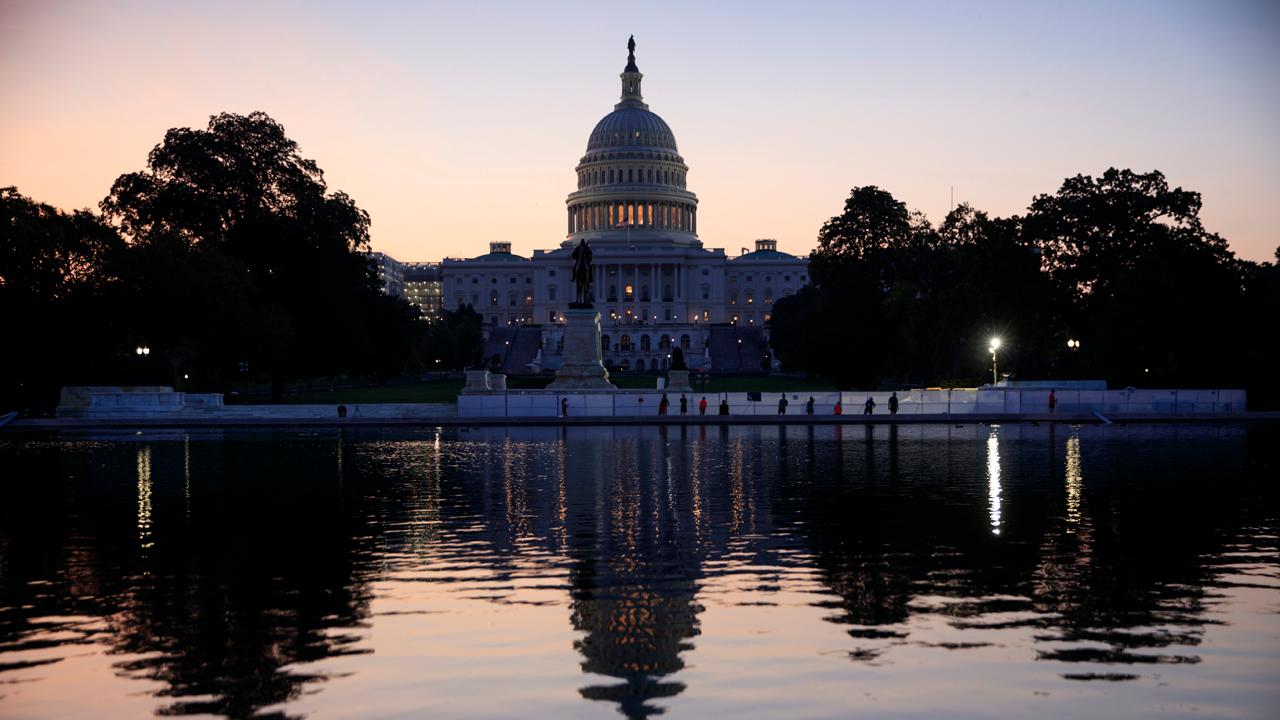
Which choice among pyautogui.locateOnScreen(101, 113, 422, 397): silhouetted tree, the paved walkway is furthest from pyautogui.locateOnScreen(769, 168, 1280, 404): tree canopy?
pyautogui.locateOnScreen(101, 113, 422, 397): silhouetted tree

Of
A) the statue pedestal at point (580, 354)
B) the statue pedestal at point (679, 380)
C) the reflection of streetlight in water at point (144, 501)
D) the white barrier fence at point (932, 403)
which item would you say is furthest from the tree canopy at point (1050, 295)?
the reflection of streetlight in water at point (144, 501)

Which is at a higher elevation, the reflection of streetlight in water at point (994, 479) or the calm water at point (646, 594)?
the reflection of streetlight in water at point (994, 479)

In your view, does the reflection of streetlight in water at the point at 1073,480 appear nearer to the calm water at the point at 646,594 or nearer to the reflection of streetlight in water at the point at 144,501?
the calm water at the point at 646,594

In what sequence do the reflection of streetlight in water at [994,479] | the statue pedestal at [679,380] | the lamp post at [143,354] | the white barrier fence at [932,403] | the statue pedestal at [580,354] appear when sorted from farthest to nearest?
the lamp post at [143,354], the statue pedestal at [679,380], the statue pedestal at [580,354], the white barrier fence at [932,403], the reflection of streetlight in water at [994,479]

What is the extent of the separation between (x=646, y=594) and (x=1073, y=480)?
15868mm

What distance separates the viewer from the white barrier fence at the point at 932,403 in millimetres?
58000

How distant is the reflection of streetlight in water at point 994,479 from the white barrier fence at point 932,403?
524 inches

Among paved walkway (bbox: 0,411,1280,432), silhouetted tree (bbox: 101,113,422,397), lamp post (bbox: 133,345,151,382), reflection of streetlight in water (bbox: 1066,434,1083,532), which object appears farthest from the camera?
silhouetted tree (bbox: 101,113,422,397)

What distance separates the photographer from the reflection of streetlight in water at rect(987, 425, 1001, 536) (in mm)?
20469

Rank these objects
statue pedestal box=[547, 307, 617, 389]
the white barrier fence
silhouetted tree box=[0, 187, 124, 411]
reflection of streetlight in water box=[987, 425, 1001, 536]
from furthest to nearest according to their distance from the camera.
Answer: statue pedestal box=[547, 307, 617, 389], silhouetted tree box=[0, 187, 124, 411], the white barrier fence, reflection of streetlight in water box=[987, 425, 1001, 536]

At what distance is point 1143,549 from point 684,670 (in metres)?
9.05

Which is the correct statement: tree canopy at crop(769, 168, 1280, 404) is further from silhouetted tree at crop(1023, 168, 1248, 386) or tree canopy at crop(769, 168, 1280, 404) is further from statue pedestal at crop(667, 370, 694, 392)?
statue pedestal at crop(667, 370, 694, 392)

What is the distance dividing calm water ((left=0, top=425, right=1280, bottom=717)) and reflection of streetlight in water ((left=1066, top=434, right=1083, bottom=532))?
0.21 metres

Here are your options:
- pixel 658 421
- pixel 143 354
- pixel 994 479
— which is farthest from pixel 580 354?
pixel 994 479
